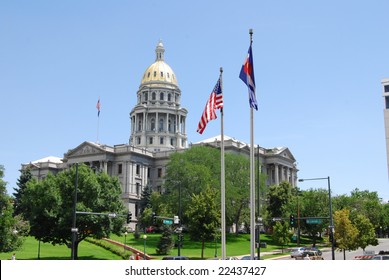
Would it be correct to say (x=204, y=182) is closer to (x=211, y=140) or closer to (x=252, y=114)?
(x=211, y=140)

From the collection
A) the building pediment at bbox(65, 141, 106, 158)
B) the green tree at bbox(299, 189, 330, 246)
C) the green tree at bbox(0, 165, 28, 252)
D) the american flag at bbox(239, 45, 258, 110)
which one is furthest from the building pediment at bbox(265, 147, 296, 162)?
the american flag at bbox(239, 45, 258, 110)

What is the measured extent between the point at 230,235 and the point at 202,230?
3237 centimetres

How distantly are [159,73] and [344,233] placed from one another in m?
109

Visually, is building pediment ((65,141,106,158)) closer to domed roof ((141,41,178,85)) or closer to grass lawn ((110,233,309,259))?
domed roof ((141,41,178,85))

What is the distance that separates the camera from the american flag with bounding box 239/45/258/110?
27.4m

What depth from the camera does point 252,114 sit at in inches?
1085

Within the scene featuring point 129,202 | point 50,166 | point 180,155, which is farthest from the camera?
point 50,166

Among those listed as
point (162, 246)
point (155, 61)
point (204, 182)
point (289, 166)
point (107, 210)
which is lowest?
point (162, 246)

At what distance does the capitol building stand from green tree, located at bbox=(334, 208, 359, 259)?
45294 mm

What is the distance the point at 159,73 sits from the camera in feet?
554

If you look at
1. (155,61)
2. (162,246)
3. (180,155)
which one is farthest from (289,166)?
(162,246)

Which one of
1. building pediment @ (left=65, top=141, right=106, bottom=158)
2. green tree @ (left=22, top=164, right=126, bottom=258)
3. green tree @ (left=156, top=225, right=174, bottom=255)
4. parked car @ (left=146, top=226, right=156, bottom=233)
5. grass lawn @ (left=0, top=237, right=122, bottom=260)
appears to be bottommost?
grass lawn @ (left=0, top=237, right=122, bottom=260)

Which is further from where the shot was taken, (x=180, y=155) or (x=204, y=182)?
(x=180, y=155)

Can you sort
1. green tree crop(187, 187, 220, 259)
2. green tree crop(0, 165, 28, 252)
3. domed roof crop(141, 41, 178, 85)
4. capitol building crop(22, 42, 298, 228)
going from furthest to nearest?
→ domed roof crop(141, 41, 178, 85)
capitol building crop(22, 42, 298, 228)
green tree crop(187, 187, 220, 259)
green tree crop(0, 165, 28, 252)
